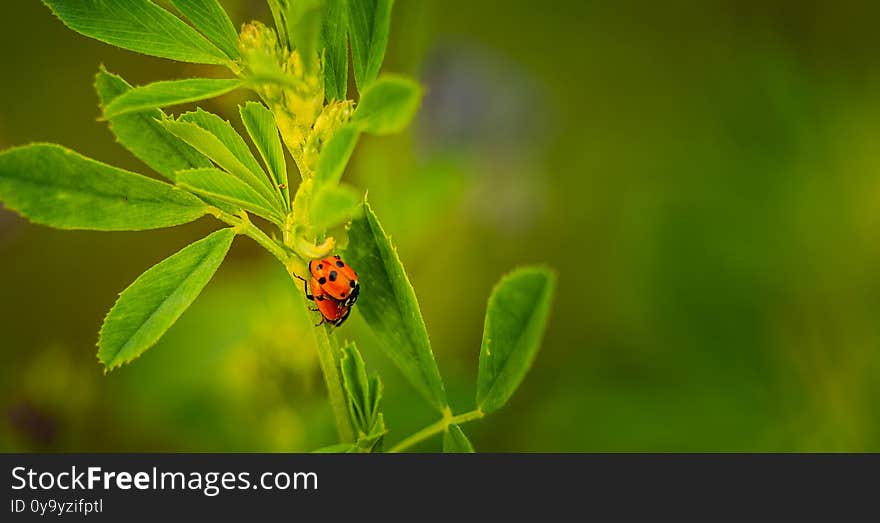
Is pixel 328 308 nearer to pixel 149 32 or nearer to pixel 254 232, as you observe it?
pixel 254 232

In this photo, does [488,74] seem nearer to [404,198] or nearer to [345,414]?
[404,198]

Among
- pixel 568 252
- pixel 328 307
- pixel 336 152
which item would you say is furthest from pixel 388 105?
pixel 568 252

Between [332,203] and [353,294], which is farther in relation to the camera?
[353,294]

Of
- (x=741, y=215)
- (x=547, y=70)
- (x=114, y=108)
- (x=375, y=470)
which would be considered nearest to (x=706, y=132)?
(x=741, y=215)

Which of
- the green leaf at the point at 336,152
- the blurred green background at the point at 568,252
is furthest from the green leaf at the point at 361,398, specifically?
the blurred green background at the point at 568,252

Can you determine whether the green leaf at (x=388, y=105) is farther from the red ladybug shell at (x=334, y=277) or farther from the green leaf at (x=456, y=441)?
the green leaf at (x=456, y=441)

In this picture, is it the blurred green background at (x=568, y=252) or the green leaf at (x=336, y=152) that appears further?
the blurred green background at (x=568, y=252)
